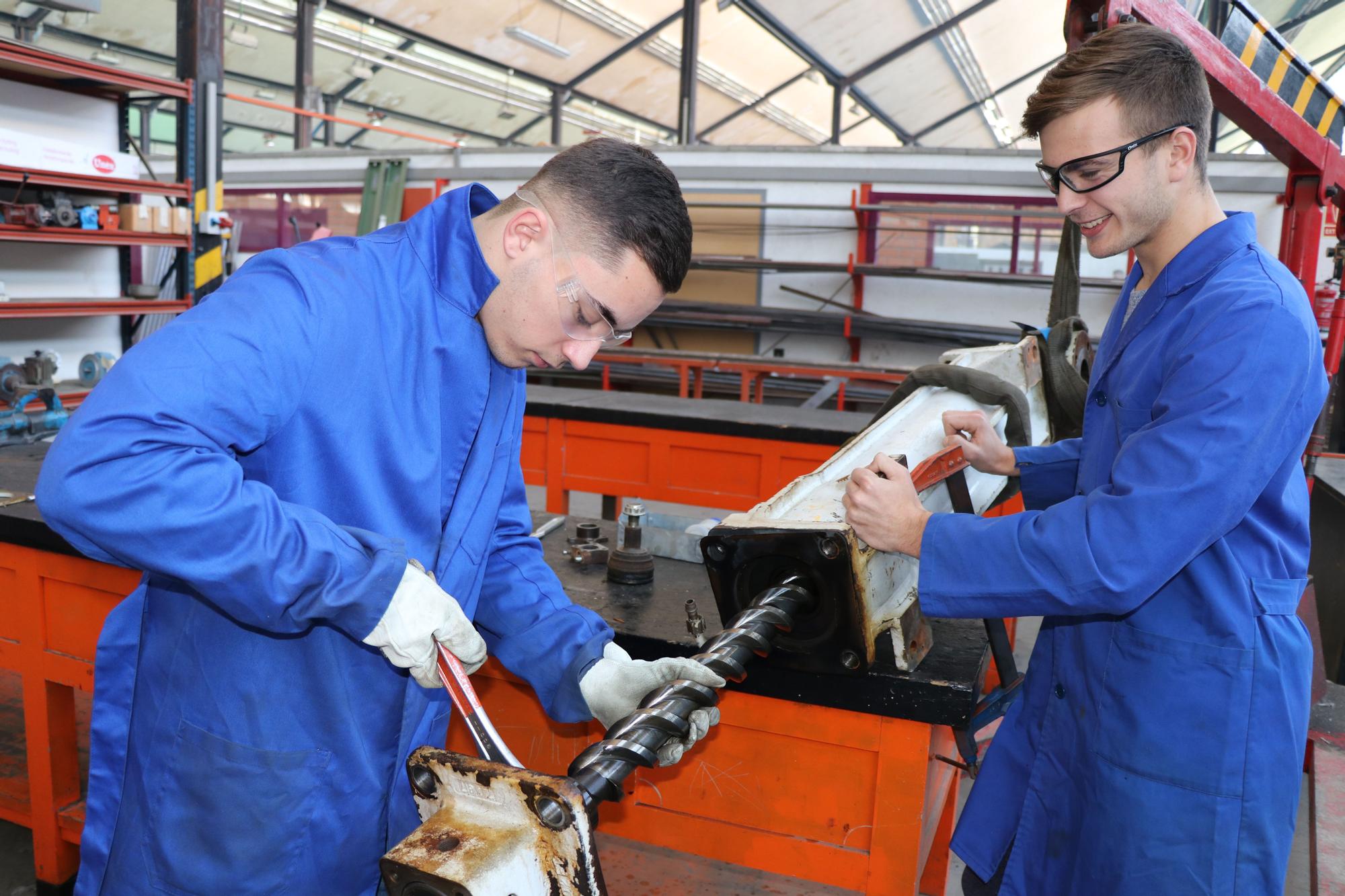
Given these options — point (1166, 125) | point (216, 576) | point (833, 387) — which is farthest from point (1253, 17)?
A: point (833, 387)

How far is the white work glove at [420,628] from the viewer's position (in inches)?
38.7

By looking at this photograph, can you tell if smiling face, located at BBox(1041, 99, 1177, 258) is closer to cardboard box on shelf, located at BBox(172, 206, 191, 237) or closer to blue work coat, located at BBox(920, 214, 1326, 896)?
blue work coat, located at BBox(920, 214, 1326, 896)

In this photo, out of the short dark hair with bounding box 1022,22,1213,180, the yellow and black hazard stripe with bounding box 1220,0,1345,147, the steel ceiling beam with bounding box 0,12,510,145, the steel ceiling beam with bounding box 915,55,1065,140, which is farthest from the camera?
the steel ceiling beam with bounding box 915,55,1065,140

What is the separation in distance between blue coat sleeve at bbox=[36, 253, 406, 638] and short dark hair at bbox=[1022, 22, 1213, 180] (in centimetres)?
100

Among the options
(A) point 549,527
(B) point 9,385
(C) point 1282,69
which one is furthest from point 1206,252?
(B) point 9,385

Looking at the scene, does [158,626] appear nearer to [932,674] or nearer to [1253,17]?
[932,674]

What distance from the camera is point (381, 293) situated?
1.06 metres

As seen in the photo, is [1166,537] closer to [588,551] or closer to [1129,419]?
[1129,419]

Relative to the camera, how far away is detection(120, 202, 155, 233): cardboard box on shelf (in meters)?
4.49

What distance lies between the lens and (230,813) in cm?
106

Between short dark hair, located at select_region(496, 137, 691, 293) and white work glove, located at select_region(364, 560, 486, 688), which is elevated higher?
short dark hair, located at select_region(496, 137, 691, 293)

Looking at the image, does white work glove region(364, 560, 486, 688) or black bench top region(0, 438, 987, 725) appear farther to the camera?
black bench top region(0, 438, 987, 725)

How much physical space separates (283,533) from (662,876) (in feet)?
4.28

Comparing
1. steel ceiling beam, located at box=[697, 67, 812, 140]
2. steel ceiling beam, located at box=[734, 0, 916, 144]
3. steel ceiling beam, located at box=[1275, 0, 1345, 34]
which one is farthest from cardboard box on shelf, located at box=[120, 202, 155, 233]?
steel ceiling beam, located at box=[1275, 0, 1345, 34]
